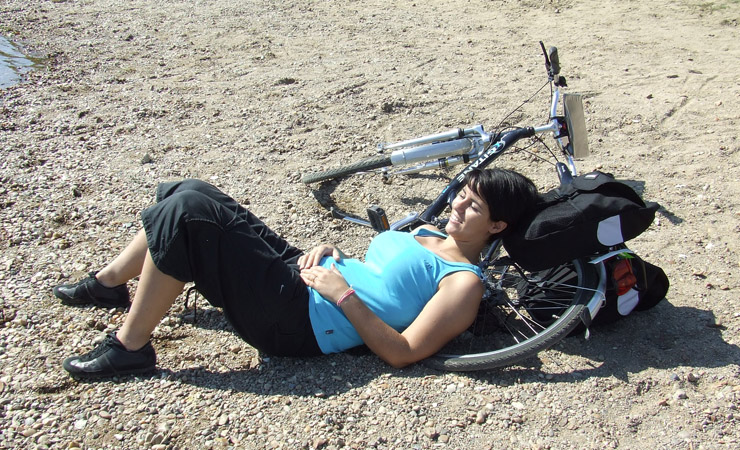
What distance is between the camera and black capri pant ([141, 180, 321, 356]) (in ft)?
8.97

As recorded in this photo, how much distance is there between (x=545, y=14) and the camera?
31.5 feet

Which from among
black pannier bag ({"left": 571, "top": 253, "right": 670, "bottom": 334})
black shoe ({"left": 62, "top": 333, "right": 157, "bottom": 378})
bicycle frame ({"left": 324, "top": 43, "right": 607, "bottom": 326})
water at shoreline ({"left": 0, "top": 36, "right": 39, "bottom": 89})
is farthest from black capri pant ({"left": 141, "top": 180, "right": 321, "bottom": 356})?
water at shoreline ({"left": 0, "top": 36, "right": 39, "bottom": 89})

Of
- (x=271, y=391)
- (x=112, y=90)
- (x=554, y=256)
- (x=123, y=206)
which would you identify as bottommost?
(x=271, y=391)

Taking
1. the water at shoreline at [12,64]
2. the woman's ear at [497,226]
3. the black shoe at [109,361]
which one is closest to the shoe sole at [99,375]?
the black shoe at [109,361]

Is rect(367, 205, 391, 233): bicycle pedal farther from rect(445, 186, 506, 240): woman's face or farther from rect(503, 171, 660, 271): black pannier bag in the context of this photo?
rect(503, 171, 660, 271): black pannier bag

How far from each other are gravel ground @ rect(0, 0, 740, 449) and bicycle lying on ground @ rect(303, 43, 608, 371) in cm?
20

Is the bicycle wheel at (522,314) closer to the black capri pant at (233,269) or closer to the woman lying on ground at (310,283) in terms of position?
the woman lying on ground at (310,283)

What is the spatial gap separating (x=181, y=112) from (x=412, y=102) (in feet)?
8.66

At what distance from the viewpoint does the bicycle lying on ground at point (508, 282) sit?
296 centimetres

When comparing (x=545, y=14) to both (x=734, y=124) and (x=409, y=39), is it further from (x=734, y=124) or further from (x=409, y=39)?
(x=734, y=124)

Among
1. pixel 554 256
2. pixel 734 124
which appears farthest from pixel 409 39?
pixel 554 256

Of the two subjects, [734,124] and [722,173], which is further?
[734,124]

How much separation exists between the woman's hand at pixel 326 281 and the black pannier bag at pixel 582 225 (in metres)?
0.94

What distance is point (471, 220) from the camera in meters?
3.05
